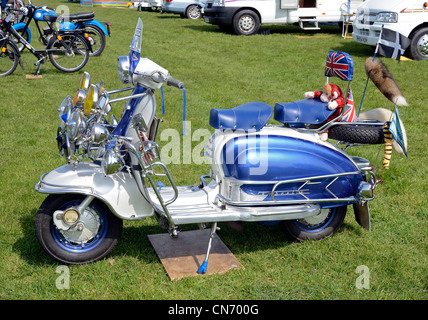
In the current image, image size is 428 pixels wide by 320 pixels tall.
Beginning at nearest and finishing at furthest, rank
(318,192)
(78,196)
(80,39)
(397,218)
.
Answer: (78,196), (318,192), (397,218), (80,39)

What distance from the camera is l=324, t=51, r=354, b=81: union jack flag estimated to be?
3773 millimetres

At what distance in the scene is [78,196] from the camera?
345 cm

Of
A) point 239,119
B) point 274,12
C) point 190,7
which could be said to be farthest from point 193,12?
point 239,119

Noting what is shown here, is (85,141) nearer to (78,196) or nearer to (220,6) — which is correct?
(78,196)

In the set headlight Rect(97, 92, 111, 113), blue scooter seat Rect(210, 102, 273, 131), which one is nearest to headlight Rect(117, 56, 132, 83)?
headlight Rect(97, 92, 111, 113)

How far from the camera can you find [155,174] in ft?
11.3

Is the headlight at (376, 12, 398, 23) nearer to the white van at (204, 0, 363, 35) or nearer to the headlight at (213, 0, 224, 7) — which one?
the white van at (204, 0, 363, 35)

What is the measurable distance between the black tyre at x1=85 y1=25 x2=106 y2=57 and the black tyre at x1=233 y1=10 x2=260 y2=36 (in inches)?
162

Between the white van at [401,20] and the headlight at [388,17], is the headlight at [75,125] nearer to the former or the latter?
the white van at [401,20]

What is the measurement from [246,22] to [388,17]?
4550mm

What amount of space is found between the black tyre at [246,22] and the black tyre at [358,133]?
34.6ft

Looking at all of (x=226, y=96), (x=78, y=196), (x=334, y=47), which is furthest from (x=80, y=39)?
(x=78, y=196)

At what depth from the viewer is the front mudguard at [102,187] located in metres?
3.36

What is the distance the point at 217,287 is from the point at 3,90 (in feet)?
21.0
